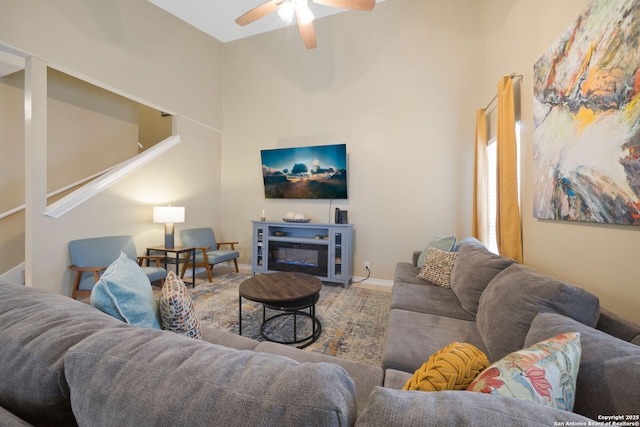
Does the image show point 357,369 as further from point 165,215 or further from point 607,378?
point 165,215

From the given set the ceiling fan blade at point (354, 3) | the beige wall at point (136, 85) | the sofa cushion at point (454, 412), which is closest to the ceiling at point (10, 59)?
the beige wall at point (136, 85)

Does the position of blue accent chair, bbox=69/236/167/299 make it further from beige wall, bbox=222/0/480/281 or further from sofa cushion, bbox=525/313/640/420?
sofa cushion, bbox=525/313/640/420

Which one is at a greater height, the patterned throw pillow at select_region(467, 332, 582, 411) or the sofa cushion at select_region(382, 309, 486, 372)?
the patterned throw pillow at select_region(467, 332, 582, 411)

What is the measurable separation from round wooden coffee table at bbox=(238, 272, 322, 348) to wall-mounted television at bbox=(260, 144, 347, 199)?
1.84 meters

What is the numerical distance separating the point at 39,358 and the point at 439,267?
Answer: 2.57m

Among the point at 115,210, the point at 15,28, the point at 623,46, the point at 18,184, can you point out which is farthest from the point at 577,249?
the point at 18,184

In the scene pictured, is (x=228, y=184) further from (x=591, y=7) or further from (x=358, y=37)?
(x=591, y=7)

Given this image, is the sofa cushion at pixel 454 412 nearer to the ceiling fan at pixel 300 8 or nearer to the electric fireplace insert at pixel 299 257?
the ceiling fan at pixel 300 8

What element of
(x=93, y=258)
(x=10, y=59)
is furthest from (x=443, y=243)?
(x=10, y=59)

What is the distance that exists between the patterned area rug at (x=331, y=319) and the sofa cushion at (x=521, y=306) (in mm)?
899


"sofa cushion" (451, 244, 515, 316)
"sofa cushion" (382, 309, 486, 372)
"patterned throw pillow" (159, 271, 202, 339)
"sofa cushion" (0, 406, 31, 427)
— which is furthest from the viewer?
"sofa cushion" (451, 244, 515, 316)

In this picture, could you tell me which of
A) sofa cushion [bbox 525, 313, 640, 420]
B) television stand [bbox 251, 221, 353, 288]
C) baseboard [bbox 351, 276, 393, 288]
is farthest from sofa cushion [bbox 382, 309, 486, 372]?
baseboard [bbox 351, 276, 393, 288]

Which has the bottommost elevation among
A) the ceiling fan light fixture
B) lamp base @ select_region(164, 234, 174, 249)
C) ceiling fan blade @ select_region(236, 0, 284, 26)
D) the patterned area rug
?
the patterned area rug

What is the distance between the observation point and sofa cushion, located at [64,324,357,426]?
413 millimetres
